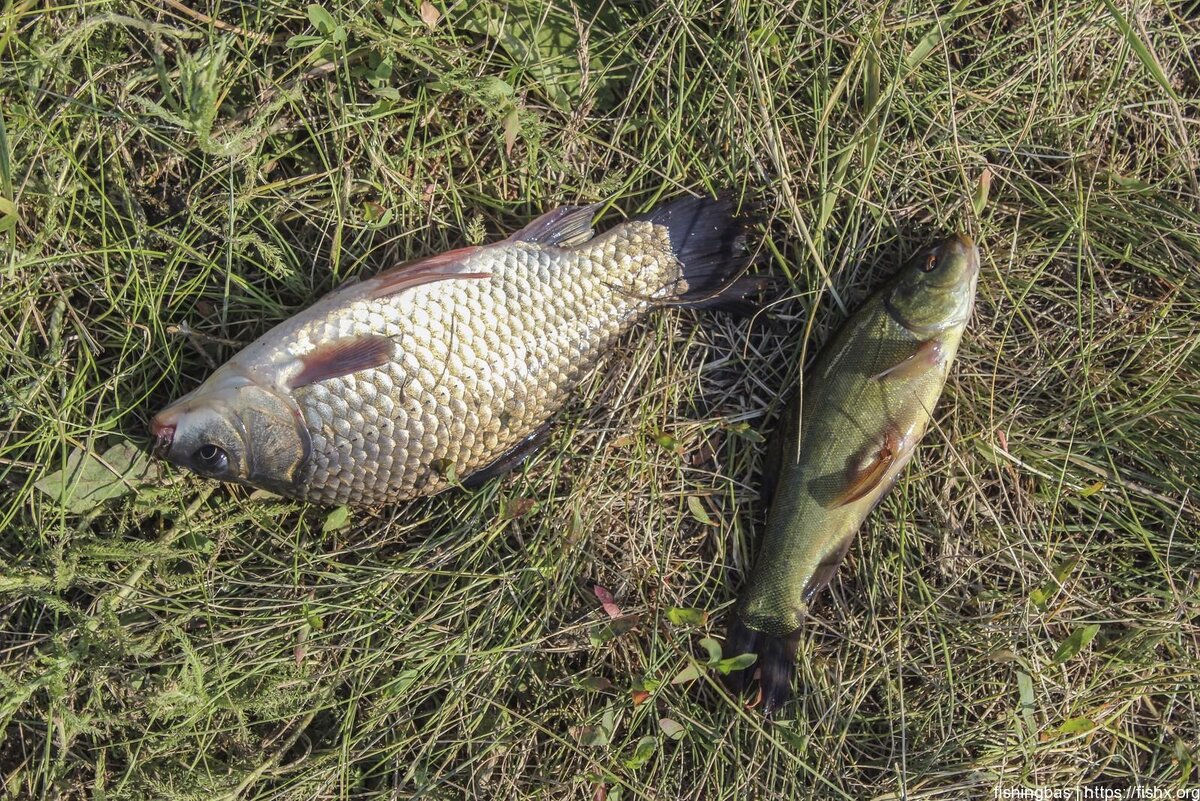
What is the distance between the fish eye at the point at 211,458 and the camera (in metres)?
2.10

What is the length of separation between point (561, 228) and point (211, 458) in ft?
3.94

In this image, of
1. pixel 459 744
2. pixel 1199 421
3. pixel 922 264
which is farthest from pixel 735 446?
pixel 1199 421

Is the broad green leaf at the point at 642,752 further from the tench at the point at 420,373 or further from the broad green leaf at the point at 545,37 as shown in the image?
the broad green leaf at the point at 545,37

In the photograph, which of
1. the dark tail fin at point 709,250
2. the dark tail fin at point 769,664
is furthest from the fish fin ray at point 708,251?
the dark tail fin at point 769,664

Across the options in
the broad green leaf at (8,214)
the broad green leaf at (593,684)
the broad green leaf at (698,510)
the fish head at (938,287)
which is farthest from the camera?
the broad green leaf at (698,510)

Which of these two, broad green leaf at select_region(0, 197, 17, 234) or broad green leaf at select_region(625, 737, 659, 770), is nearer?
broad green leaf at select_region(0, 197, 17, 234)

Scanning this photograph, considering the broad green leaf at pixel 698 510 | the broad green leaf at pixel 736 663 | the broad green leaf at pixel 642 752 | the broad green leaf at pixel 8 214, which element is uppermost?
the broad green leaf at pixel 8 214

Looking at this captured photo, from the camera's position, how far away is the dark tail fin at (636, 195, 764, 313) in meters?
2.44

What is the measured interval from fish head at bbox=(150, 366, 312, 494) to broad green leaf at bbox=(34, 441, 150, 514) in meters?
0.33

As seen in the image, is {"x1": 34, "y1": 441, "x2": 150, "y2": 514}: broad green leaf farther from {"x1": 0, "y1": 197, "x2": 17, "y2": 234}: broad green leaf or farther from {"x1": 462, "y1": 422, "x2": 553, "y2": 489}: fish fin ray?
{"x1": 462, "y1": 422, "x2": 553, "y2": 489}: fish fin ray

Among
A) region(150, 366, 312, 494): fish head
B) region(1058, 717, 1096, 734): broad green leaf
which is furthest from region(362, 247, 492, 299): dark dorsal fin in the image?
region(1058, 717, 1096, 734): broad green leaf

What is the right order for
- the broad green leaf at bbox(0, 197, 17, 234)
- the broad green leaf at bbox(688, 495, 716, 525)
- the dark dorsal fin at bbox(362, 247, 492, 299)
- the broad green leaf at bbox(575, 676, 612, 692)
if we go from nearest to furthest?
the broad green leaf at bbox(0, 197, 17, 234)
the dark dorsal fin at bbox(362, 247, 492, 299)
the broad green leaf at bbox(575, 676, 612, 692)
the broad green leaf at bbox(688, 495, 716, 525)

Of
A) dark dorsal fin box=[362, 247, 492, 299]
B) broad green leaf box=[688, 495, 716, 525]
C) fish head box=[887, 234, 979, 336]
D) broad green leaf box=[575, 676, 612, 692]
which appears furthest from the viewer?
broad green leaf box=[688, 495, 716, 525]

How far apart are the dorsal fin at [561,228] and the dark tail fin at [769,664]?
4.33 ft
